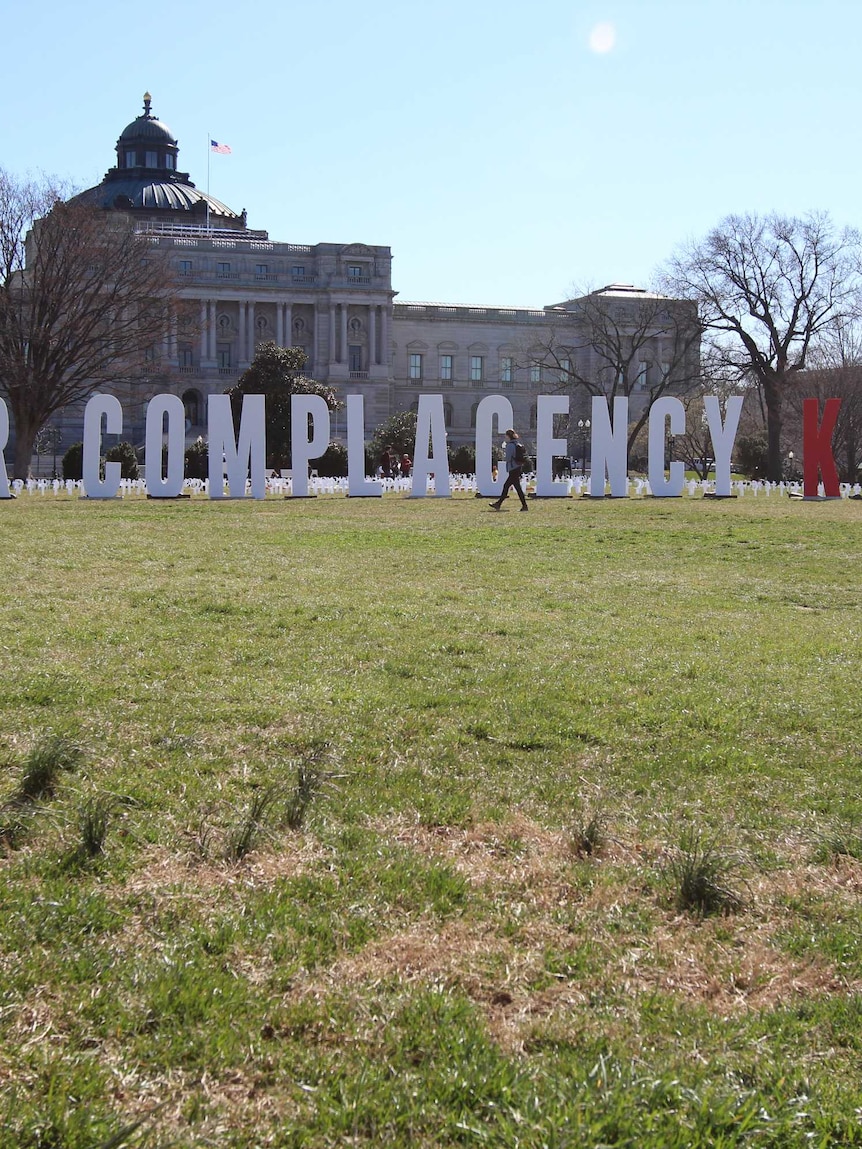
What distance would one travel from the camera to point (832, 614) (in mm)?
8992

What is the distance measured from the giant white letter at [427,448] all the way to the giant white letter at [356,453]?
3.47ft

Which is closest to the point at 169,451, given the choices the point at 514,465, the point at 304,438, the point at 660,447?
the point at 304,438

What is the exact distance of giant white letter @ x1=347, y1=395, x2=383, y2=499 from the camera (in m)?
24.7

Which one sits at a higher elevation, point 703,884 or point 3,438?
point 3,438

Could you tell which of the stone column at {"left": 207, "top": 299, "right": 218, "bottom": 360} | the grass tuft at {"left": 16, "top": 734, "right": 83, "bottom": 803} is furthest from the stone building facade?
the grass tuft at {"left": 16, "top": 734, "right": 83, "bottom": 803}

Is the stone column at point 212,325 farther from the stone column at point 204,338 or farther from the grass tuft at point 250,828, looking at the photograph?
the grass tuft at point 250,828

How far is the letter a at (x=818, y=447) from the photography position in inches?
1024

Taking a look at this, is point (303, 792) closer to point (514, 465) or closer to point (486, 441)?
point (514, 465)

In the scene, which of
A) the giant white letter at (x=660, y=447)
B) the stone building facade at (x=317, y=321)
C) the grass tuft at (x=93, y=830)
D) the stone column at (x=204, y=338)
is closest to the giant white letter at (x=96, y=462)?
the giant white letter at (x=660, y=447)

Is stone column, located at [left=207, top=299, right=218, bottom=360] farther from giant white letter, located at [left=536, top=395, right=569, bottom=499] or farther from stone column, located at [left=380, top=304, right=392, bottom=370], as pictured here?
giant white letter, located at [left=536, top=395, right=569, bottom=499]

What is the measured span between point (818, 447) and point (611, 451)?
4.89 metres

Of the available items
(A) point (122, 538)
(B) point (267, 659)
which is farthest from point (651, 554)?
(B) point (267, 659)

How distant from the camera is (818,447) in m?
27.1

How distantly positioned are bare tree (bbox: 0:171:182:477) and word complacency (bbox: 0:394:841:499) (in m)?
12.9
